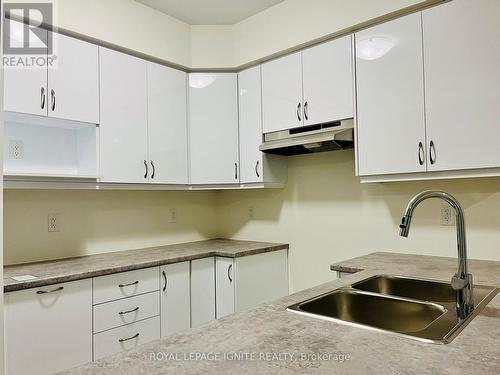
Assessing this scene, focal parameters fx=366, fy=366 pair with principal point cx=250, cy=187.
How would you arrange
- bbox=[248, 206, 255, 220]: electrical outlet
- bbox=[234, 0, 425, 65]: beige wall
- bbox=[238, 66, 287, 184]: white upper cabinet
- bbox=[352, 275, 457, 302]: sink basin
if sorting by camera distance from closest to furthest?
bbox=[352, 275, 457, 302]: sink basin, bbox=[234, 0, 425, 65]: beige wall, bbox=[238, 66, 287, 184]: white upper cabinet, bbox=[248, 206, 255, 220]: electrical outlet

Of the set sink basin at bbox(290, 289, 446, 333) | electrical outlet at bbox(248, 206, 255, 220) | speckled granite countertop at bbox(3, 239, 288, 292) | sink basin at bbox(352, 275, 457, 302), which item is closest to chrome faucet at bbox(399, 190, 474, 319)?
sink basin at bbox(290, 289, 446, 333)

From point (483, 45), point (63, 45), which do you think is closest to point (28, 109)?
point (63, 45)

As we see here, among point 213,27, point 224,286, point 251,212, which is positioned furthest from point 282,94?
point 224,286

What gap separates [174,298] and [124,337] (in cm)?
41

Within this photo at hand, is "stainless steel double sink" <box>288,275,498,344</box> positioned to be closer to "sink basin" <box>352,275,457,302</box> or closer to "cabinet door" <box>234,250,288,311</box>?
"sink basin" <box>352,275,457,302</box>

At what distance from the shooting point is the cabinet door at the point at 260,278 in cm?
268

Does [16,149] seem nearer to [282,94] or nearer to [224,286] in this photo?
[224,286]

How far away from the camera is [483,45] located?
1854 mm

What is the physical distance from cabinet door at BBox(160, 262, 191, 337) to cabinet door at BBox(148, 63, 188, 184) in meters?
0.66

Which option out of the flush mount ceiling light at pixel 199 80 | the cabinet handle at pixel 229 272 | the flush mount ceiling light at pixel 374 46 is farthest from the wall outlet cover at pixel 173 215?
the flush mount ceiling light at pixel 374 46

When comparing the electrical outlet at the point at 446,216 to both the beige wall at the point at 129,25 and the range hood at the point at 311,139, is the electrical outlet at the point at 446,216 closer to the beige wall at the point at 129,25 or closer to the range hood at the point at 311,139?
the range hood at the point at 311,139

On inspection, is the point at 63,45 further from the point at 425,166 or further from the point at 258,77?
the point at 425,166

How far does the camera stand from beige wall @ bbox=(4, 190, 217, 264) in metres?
2.27

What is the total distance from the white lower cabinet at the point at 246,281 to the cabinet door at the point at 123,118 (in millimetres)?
895
